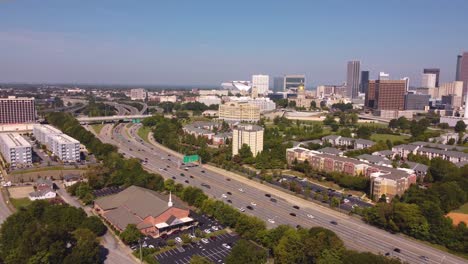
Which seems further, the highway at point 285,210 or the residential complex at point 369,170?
the residential complex at point 369,170

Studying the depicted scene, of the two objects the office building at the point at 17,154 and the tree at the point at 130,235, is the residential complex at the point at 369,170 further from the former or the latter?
the office building at the point at 17,154

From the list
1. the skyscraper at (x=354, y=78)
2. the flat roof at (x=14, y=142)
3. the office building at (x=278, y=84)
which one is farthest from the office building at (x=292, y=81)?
the flat roof at (x=14, y=142)

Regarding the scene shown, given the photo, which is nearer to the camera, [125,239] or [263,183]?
[125,239]

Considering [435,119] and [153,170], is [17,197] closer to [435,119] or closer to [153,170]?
[153,170]

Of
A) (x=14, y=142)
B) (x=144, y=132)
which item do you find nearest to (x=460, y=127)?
(x=144, y=132)

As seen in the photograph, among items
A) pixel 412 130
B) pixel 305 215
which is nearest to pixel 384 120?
pixel 412 130
